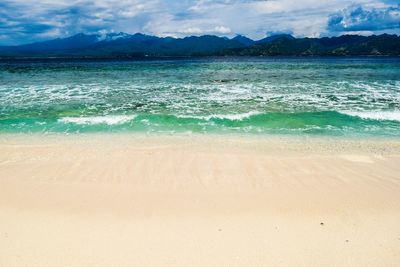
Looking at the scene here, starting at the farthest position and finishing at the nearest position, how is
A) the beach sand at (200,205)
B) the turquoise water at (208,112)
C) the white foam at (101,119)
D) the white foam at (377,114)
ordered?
the white foam at (377,114), the white foam at (101,119), the turquoise water at (208,112), the beach sand at (200,205)

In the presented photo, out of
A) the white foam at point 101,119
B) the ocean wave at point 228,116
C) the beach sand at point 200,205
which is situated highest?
the beach sand at point 200,205

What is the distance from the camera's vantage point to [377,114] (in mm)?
15828

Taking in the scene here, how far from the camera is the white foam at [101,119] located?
14.7 metres

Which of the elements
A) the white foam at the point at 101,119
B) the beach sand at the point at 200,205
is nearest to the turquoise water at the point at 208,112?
the white foam at the point at 101,119

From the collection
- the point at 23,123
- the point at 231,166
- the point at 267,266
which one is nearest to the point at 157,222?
the point at 267,266

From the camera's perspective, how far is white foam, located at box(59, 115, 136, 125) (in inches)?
579

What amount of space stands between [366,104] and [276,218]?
49.9 ft

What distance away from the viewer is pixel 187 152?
1037 cm

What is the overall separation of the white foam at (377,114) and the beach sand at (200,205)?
4852 millimetres

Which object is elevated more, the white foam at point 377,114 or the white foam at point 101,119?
the white foam at point 101,119

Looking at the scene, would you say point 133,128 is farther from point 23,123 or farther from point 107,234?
point 107,234

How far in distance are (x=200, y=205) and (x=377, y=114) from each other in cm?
1274

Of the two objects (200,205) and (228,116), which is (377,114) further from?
(200,205)

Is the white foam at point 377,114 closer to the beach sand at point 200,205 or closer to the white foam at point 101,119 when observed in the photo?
the beach sand at point 200,205
